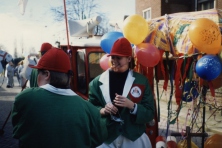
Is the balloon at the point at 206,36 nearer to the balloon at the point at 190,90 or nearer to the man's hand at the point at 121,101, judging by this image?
the balloon at the point at 190,90

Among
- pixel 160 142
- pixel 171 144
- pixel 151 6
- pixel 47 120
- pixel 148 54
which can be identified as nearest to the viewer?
pixel 47 120

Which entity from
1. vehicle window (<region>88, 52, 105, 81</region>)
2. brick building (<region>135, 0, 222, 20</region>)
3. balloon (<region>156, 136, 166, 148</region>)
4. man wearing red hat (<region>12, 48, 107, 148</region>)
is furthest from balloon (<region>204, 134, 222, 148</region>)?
brick building (<region>135, 0, 222, 20</region>)

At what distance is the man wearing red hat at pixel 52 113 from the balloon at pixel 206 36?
1646 mm

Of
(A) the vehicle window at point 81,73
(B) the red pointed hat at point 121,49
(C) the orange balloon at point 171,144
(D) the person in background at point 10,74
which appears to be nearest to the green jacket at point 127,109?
(B) the red pointed hat at point 121,49

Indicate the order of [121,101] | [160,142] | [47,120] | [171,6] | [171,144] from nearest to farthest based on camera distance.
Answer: [47,120] < [121,101] < [160,142] < [171,144] < [171,6]

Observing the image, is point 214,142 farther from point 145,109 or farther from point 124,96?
point 124,96

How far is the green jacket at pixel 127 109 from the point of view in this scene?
2.63 metres

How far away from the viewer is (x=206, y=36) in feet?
9.27

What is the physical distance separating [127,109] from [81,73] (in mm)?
2367

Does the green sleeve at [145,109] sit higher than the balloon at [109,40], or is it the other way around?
the balloon at [109,40]

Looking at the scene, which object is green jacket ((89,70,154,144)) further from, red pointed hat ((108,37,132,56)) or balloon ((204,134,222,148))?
balloon ((204,134,222,148))

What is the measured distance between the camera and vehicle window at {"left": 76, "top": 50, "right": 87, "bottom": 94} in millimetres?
4824

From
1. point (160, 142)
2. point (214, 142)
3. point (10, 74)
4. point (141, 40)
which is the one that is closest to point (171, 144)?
point (160, 142)

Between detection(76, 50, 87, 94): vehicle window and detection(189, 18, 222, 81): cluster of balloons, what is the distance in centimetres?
245
